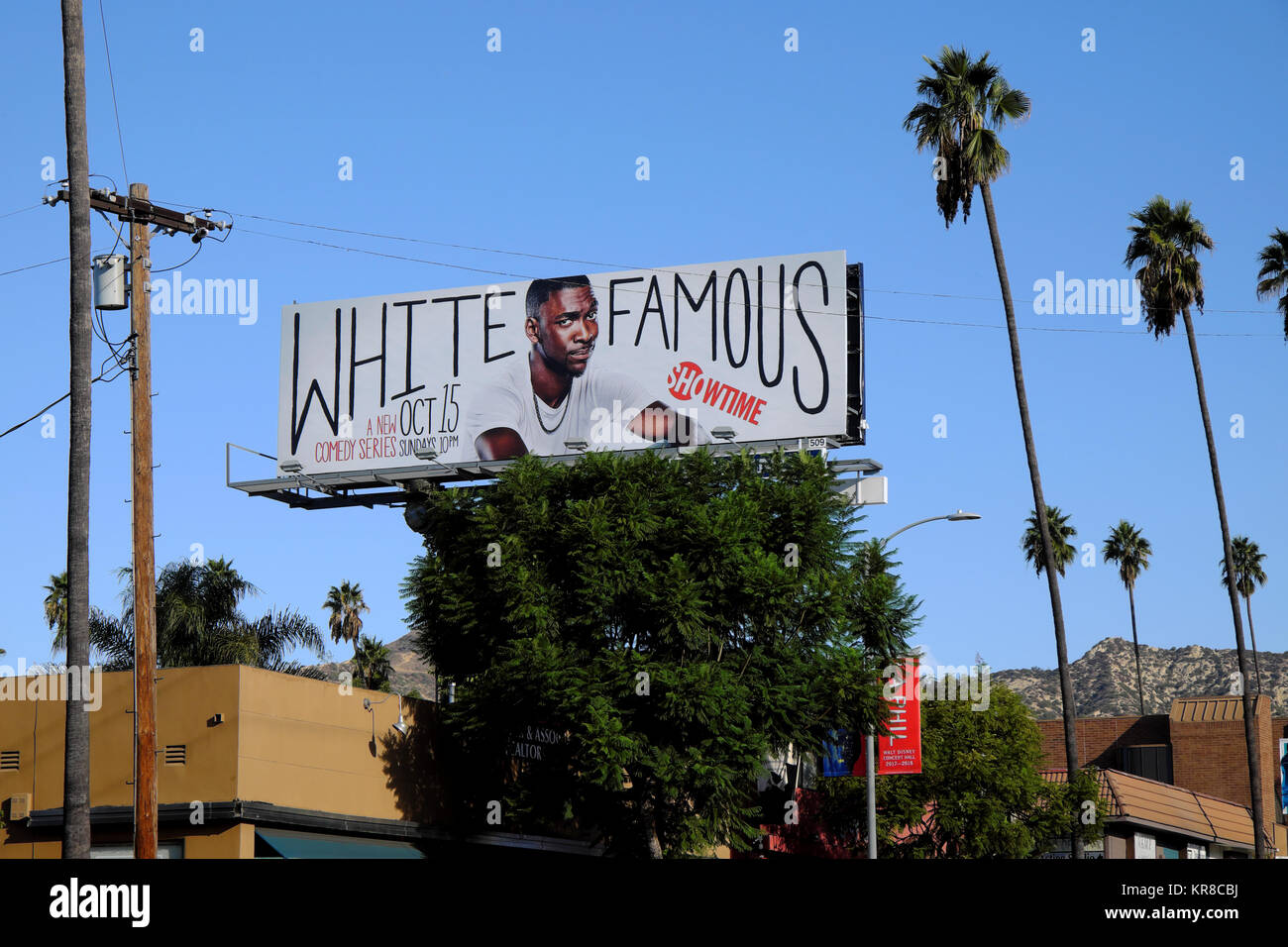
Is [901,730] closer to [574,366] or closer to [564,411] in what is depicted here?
[564,411]

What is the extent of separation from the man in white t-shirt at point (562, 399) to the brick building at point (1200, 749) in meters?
45.0

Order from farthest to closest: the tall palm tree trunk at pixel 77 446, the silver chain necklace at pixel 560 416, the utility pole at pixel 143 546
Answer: the silver chain necklace at pixel 560 416, the utility pole at pixel 143 546, the tall palm tree trunk at pixel 77 446

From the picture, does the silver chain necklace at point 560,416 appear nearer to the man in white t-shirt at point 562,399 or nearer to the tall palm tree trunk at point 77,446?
the man in white t-shirt at point 562,399

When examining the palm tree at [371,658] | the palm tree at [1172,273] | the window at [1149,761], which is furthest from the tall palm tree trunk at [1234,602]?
the palm tree at [371,658]

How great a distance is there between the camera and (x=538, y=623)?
96.8ft

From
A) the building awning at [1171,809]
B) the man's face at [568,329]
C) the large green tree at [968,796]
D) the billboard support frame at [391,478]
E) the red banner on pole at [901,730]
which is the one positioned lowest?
the building awning at [1171,809]

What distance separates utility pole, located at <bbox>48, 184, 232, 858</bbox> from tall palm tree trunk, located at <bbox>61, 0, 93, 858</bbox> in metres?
0.61

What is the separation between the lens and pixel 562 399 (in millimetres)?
39094

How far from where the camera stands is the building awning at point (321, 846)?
2598 cm

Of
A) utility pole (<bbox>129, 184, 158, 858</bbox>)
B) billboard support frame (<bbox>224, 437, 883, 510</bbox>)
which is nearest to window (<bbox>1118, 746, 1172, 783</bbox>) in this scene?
billboard support frame (<bbox>224, 437, 883, 510</bbox>)

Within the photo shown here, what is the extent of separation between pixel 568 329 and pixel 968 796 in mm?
16799

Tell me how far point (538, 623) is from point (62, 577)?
205ft

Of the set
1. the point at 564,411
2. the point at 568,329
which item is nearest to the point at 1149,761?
the point at 564,411
